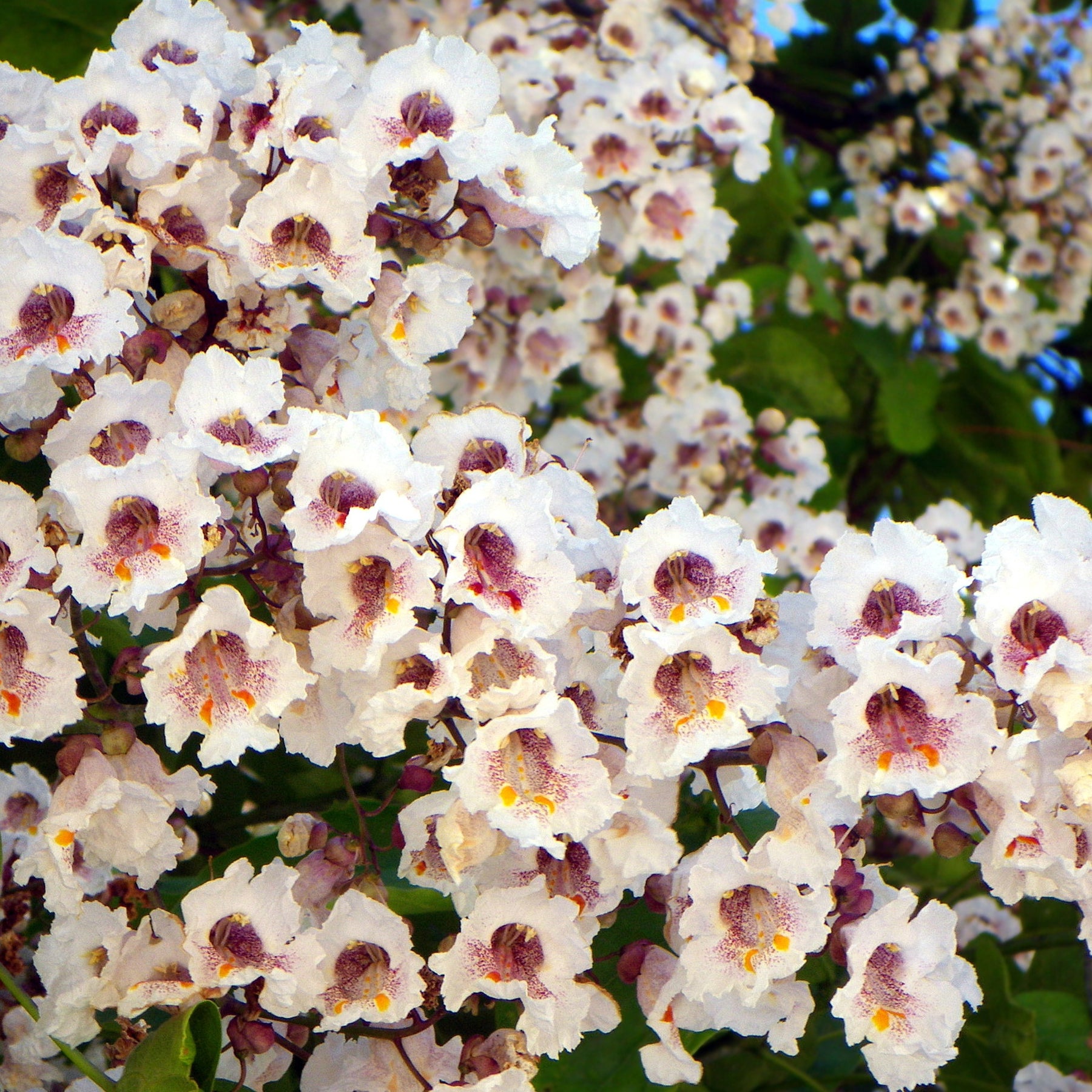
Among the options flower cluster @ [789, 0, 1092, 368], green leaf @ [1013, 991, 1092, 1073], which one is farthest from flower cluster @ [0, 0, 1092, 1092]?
flower cluster @ [789, 0, 1092, 368]

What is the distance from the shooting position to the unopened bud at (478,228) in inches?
35.5

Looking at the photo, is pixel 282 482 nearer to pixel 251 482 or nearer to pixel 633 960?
pixel 251 482

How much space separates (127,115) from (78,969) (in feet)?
1.79

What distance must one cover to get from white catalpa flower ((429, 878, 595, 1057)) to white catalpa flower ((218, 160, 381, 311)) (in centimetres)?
39

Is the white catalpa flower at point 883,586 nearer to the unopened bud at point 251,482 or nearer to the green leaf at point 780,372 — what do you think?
the unopened bud at point 251,482

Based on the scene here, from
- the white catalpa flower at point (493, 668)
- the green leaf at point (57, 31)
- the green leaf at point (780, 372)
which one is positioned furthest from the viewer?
the green leaf at point (780, 372)

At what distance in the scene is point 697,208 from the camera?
5.12 ft

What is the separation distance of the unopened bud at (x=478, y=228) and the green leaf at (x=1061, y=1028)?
3.17ft

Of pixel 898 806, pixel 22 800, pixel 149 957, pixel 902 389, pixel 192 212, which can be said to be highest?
pixel 192 212

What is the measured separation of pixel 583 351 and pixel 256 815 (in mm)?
852

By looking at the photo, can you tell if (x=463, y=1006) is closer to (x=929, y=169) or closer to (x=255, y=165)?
(x=255, y=165)

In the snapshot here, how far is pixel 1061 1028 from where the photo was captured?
1389 mm

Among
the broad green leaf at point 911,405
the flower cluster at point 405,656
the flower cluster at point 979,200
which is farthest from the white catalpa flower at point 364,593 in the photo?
the flower cluster at point 979,200

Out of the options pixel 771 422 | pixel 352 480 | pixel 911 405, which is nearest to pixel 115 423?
pixel 352 480
